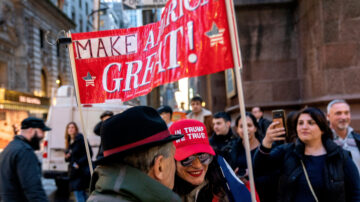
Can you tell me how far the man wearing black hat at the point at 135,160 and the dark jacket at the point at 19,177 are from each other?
2.79 m

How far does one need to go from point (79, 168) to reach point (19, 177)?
9.45 feet

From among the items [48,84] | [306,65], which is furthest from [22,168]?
[48,84]

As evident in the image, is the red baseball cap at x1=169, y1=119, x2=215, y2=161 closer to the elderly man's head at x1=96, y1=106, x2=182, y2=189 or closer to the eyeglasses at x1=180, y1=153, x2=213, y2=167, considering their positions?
the eyeglasses at x1=180, y1=153, x2=213, y2=167

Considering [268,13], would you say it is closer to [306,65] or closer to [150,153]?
[306,65]

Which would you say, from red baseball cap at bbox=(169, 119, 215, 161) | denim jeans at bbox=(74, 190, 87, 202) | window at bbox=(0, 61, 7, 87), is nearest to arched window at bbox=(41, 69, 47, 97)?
window at bbox=(0, 61, 7, 87)

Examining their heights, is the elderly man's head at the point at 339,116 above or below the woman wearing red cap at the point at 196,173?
above

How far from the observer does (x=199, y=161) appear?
2.64 m

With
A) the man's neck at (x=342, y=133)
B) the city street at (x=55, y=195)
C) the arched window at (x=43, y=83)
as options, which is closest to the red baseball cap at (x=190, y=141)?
the man's neck at (x=342, y=133)

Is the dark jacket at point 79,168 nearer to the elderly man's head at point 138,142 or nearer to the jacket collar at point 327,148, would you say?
the jacket collar at point 327,148

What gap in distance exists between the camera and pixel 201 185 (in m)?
2.62

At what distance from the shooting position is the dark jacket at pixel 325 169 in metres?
3.04

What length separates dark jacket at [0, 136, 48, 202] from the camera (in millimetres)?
4055

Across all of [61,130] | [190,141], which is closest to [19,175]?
[190,141]

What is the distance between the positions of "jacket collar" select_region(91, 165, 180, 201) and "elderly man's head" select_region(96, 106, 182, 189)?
0.05 m
